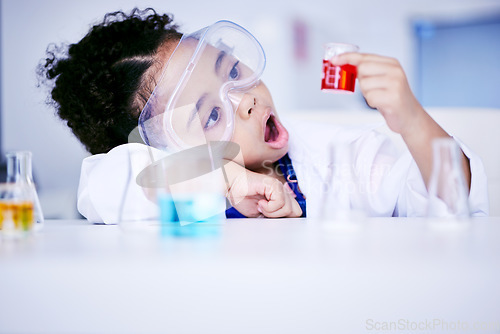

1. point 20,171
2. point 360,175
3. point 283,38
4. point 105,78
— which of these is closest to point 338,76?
point 360,175

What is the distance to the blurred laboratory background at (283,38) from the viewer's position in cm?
410

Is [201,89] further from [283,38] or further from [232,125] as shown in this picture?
[283,38]

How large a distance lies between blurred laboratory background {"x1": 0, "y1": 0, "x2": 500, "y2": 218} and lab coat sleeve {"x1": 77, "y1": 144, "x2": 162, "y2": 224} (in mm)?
3022

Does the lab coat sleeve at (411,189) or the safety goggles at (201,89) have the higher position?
the safety goggles at (201,89)

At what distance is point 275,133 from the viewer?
1.31 meters

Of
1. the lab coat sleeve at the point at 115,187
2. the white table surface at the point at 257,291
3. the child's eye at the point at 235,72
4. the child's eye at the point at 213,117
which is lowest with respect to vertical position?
the white table surface at the point at 257,291

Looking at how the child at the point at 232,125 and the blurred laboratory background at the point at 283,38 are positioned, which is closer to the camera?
the child at the point at 232,125

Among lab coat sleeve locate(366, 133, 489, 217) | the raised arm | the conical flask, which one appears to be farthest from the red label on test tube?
the conical flask

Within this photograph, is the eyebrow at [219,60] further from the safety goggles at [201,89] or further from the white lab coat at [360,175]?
the white lab coat at [360,175]

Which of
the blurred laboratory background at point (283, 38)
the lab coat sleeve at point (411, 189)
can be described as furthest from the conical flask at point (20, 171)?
the blurred laboratory background at point (283, 38)

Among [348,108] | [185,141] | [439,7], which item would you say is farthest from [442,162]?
[439,7]

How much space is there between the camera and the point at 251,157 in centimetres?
124

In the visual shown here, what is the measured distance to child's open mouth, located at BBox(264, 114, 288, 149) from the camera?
1253 mm

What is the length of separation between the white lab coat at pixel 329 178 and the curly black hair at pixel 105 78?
9.9 inches
